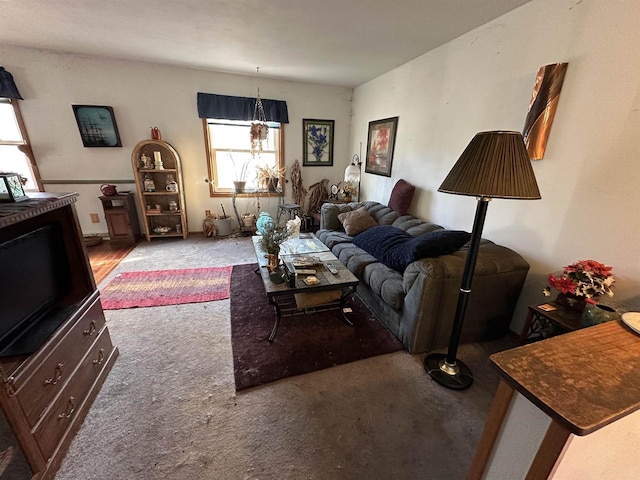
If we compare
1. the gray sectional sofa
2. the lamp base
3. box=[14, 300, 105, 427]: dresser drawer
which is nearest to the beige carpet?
the lamp base

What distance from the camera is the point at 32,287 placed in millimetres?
1320

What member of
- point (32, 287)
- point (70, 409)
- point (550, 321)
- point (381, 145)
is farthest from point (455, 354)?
point (381, 145)

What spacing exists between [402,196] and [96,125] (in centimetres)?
417

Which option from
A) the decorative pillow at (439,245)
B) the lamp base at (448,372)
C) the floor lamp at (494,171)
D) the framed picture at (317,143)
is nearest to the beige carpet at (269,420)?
the lamp base at (448,372)

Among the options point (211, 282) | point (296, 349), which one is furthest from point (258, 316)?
point (211, 282)

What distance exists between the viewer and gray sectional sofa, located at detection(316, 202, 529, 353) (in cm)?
178

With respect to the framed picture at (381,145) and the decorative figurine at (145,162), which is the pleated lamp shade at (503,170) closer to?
the framed picture at (381,145)

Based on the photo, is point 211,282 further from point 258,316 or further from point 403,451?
point 403,451

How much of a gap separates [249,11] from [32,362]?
2.62m

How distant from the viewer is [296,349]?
1912mm

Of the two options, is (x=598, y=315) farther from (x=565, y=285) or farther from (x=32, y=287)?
(x=32, y=287)

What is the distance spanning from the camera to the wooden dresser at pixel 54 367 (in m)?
1.06

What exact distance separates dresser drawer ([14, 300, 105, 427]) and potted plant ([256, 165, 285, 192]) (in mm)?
3177

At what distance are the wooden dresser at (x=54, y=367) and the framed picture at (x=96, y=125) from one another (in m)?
2.88
